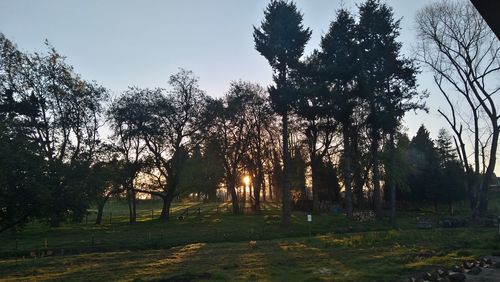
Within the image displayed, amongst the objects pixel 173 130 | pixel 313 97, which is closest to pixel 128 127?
pixel 173 130

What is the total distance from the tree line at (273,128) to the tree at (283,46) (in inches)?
4.0

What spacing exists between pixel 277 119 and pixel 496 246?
4109 centimetres

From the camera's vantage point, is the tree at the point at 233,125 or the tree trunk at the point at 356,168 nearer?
the tree trunk at the point at 356,168

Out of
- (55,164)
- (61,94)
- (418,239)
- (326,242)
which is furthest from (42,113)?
(418,239)

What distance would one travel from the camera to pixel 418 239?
24938 millimetres

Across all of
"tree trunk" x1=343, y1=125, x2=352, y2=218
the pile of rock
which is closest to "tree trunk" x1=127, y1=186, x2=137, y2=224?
"tree trunk" x1=343, y1=125, x2=352, y2=218

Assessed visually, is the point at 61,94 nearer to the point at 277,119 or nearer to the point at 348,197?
the point at 277,119

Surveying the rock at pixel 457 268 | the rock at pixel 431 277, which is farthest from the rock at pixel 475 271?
the rock at pixel 431 277

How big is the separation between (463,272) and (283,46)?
2645 centimetres

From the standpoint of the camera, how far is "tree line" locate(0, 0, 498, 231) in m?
37.2

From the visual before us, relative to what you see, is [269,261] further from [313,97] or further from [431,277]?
[313,97]

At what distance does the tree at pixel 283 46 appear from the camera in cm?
3638

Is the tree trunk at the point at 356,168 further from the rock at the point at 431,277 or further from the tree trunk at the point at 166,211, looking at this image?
the rock at the point at 431,277

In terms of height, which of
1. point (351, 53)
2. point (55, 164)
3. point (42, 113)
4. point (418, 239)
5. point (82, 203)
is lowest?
point (418, 239)
